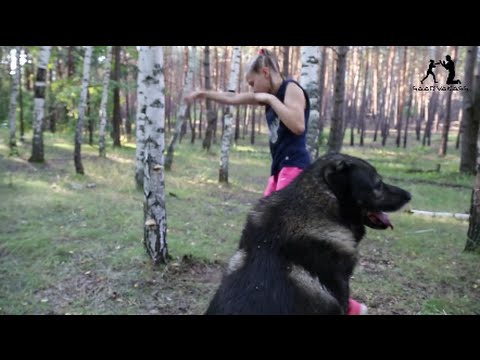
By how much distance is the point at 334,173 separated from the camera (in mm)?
2871

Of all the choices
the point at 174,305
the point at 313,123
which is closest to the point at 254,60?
the point at 174,305

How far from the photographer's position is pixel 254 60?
12.7 feet

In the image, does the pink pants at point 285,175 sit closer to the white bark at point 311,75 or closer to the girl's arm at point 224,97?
the girl's arm at point 224,97

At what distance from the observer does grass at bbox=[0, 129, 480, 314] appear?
5.05 m

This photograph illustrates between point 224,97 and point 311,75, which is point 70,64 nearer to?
point 311,75

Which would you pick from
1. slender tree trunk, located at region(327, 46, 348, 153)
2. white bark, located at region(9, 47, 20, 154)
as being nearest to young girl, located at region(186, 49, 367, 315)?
slender tree trunk, located at region(327, 46, 348, 153)

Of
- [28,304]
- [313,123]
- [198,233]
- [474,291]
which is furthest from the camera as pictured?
[313,123]

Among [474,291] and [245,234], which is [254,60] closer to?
[245,234]

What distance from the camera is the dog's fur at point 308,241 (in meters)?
2.48

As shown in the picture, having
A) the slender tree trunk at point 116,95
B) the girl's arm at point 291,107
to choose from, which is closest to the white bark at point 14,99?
the slender tree trunk at point 116,95

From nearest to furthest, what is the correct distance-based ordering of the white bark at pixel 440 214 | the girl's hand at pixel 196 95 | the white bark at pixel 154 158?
the girl's hand at pixel 196 95, the white bark at pixel 154 158, the white bark at pixel 440 214

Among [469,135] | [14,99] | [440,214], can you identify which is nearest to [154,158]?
[440,214]

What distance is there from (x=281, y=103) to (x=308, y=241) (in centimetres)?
140

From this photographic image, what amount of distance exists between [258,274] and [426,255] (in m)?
5.52
